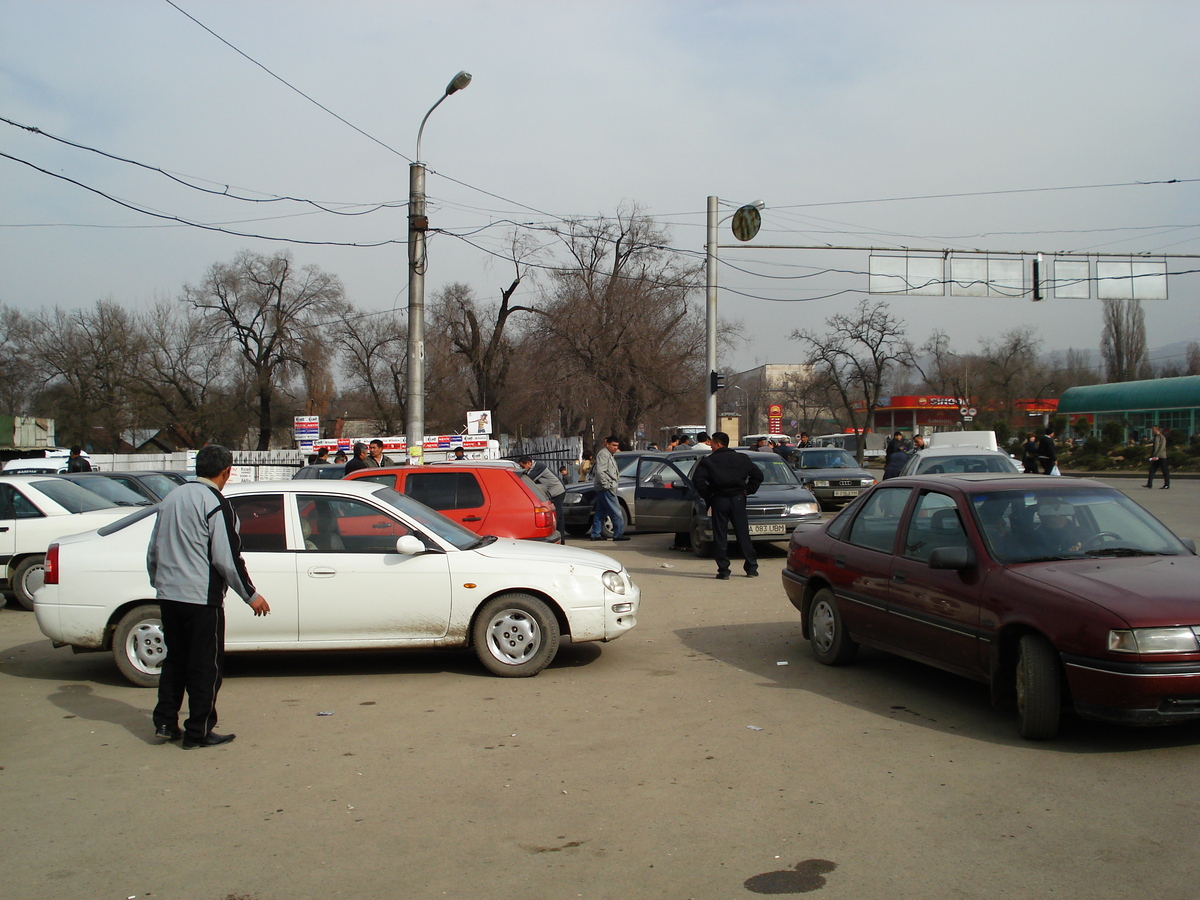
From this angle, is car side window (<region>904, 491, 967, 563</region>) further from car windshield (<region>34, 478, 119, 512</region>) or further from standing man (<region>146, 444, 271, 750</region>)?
car windshield (<region>34, 478, 119, 512</region>)

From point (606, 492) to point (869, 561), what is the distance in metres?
10.7

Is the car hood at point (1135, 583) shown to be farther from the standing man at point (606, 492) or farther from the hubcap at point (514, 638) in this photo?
the standing man at point (606, 492)

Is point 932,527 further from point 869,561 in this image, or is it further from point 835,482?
point 835,482

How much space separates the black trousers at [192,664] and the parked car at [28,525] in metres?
6.18

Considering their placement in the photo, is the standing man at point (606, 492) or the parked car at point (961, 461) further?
the standing man at point (606, 492)

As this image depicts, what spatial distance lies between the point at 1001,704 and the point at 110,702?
5.93 metres

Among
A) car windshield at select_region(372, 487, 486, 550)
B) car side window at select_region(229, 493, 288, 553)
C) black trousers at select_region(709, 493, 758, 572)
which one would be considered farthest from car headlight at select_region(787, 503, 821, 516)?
car side window at select_region(229, 493, 288, 553)

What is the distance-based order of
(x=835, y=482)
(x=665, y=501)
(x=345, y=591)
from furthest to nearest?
(x=835, y=482)
(x=665, y=501)
(x=345, y=591)

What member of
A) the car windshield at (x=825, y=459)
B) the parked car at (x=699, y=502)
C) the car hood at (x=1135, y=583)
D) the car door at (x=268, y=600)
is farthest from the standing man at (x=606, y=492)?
the car hood at (x=1135, y=583)

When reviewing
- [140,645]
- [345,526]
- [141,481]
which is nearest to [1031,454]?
[141,481]

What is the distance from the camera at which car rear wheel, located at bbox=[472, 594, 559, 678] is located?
7172mm

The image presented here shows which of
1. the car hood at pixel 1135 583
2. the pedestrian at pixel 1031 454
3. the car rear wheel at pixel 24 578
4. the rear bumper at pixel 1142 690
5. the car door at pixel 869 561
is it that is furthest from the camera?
the pedestrian at pixel 1031 454

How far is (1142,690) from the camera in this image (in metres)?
4.86

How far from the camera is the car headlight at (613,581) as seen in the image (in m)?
7.37
